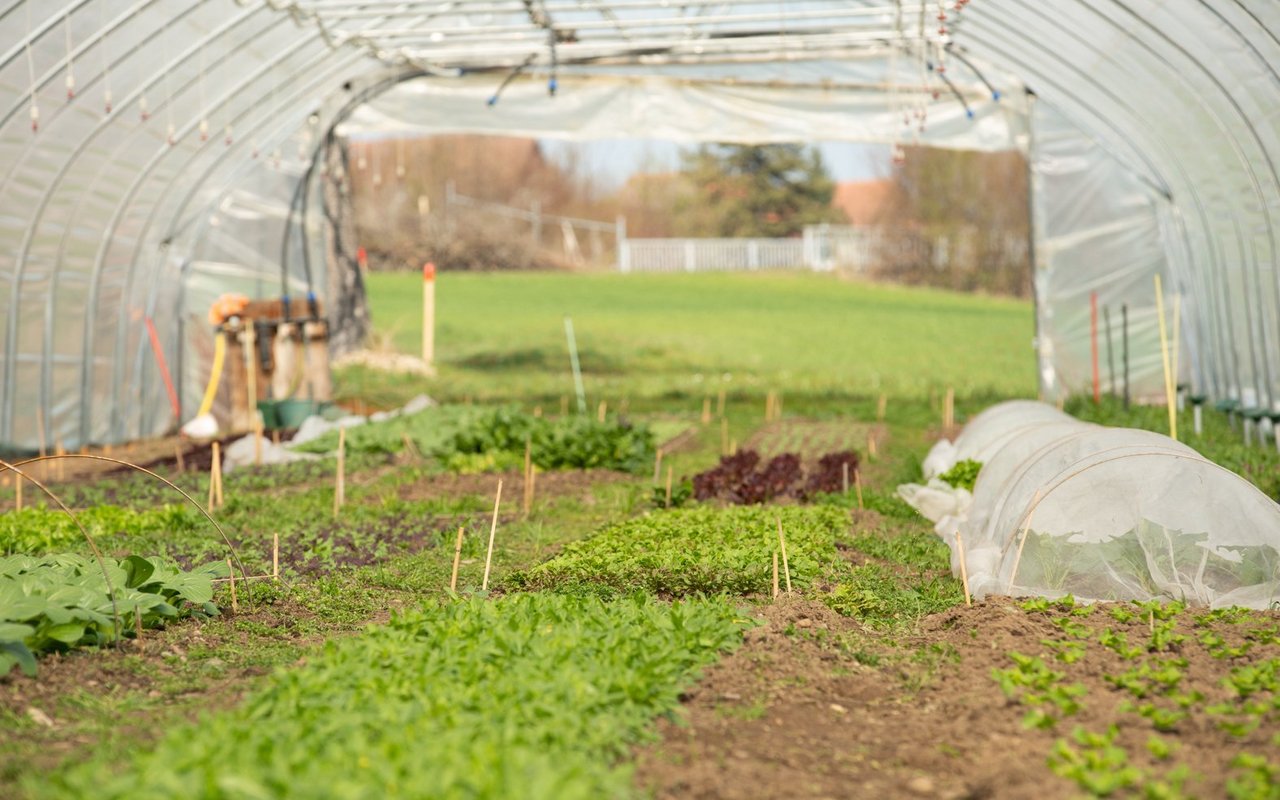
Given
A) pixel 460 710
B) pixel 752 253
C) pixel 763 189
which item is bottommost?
pixel 460 710

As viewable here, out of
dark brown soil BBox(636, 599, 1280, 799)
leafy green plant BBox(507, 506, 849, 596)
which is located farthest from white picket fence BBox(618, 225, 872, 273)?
dark brown soil BBox(636, 599, 1280, 799)

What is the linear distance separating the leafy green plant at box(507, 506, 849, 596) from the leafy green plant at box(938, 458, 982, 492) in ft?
5.52

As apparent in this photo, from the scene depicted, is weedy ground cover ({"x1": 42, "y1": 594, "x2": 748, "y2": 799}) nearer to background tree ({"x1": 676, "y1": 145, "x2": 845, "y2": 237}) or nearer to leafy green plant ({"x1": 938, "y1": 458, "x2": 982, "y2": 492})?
leafy green plant ({"x1": 938, "y1": 458, "x2": 982, "y2": 492})

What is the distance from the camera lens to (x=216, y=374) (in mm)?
13930

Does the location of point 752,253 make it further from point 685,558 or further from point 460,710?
point 460,710

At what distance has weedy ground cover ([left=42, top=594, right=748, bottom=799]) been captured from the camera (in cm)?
340

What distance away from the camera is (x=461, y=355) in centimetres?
2497

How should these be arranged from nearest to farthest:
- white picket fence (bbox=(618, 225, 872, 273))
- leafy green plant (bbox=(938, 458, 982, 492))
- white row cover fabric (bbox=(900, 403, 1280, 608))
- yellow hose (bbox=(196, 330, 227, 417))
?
white row cover fabric (bbox=(900, 403, 1280, 608)) < leafy green plant (bbox=(938, 458, 982, 492)) < yellow hose (bbox=(196, 330, 227, 417)) < white picket fence (bbox=(618, 225, 872, 273))

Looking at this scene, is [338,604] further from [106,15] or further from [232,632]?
[106,15]

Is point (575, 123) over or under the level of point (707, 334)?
over

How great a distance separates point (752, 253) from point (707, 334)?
437 inches

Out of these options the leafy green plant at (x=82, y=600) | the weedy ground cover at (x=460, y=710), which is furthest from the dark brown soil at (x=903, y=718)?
the leafy green plant at (x=82, y=600)

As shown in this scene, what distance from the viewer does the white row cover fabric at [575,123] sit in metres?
10.4

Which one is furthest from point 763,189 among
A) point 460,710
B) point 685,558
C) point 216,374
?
point 460,710
